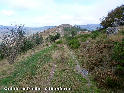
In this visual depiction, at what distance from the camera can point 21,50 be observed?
48969 millimetres

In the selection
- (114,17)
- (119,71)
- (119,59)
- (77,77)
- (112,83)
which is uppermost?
(114,17)

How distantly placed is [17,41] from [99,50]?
76.3ft

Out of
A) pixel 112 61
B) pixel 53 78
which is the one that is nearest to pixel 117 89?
pixel 112 61

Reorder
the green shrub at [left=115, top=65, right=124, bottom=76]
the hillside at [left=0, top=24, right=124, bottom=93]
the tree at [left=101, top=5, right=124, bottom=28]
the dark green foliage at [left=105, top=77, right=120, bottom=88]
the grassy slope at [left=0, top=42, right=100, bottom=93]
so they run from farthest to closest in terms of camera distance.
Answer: the tree at [left=101, top=5, right=124, bottom=28] → the grassy slope at [left=0, top=42, right=100, bottom=93] → the green shrub at [left=115, top=65, right=124, bottom=76] → the hillside at [left=0, top=24, right=124, bottom=93] → the dark green foliage at [left=105, top=77, right=120, bottom=88]

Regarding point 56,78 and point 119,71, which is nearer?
point 119,71

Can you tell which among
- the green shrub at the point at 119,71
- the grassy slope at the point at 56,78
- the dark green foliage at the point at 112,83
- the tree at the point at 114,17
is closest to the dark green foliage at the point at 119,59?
the green shrub at the point at 119,71

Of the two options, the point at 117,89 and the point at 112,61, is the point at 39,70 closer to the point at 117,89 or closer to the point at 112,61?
the point at 112,61

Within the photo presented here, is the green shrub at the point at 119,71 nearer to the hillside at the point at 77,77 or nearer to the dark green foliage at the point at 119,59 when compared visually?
the dark green foliage at the point at 119,59

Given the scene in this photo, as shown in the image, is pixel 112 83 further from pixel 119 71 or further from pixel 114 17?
pixel 114 17

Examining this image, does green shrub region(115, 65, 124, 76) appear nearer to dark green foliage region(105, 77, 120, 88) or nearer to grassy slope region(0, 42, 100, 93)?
dark green foliage region(105, 77, 120, 88)

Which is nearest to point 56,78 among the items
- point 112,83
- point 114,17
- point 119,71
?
point 112,83

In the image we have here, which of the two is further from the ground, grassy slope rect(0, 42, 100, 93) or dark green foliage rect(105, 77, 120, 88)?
dark green foliage rect(105, 77, 120, 88)

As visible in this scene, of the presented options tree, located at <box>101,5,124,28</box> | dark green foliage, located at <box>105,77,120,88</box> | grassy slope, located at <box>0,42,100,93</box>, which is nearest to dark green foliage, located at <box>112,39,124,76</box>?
dark green foliage, located at <box>105,77,120,88</box>

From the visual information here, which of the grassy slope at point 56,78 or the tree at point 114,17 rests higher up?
the tree at point 114,17
